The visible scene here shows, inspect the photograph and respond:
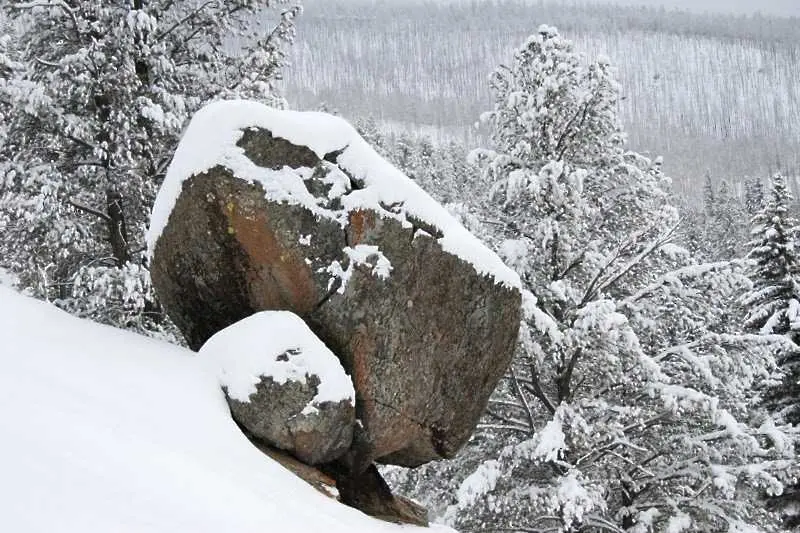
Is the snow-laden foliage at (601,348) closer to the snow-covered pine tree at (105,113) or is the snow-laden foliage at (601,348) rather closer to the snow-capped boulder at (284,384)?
the snow-capped boulder at (284,384)

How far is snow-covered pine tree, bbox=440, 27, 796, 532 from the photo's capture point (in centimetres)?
973

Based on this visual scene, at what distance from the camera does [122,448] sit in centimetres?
451

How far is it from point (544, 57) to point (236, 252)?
6.45 meters

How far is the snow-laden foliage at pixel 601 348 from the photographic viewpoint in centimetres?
974

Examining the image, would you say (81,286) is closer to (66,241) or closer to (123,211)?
(66,241)

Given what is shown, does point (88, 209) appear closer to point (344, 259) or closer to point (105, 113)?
point (105, 113)

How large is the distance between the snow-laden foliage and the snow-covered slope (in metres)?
3.76

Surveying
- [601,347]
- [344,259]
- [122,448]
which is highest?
[344,259]

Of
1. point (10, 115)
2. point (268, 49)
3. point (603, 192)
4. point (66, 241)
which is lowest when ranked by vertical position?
point (66, 241)

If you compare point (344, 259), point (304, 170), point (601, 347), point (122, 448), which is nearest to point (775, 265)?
point (601, 347)

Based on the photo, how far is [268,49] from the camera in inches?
444

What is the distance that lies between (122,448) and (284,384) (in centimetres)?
208

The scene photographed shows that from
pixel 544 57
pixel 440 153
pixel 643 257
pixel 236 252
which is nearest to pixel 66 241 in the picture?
pixel 236 252

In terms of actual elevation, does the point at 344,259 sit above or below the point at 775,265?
above
